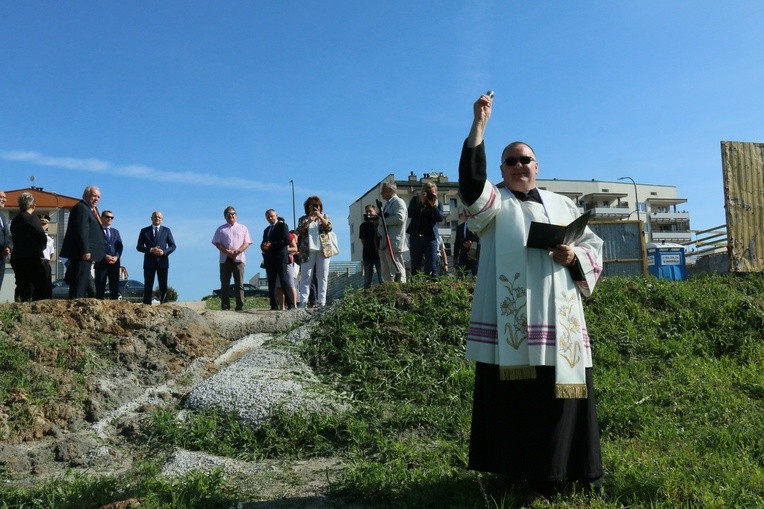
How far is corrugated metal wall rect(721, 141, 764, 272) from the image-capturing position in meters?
11.2

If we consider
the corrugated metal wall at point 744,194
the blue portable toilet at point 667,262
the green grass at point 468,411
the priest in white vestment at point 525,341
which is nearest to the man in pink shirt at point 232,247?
the green grass at point 468,411

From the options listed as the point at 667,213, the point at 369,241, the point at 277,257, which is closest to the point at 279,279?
the point at 277,257

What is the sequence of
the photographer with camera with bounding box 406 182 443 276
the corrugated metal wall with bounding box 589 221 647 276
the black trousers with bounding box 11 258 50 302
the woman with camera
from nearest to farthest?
the black trousers with bounding box 11 258 50 302 < the photographer with camera with bounding box 406 182 443 276 < the woman with camera < the corrugated metal wall with bounding box 589 221 647 276

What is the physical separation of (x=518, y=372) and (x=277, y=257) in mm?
8143

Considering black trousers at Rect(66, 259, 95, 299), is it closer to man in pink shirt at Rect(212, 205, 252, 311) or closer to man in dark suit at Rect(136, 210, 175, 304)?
man in dark suit at Rect(136, 210, 175, 304)

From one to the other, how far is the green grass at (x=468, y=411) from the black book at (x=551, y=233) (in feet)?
4.76

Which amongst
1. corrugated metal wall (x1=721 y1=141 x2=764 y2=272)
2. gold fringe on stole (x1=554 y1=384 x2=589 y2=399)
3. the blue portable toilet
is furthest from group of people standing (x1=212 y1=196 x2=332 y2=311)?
the blue portable toilet

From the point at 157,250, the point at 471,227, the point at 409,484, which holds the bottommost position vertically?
the point at 409,484

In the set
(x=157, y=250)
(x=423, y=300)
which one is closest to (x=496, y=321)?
(x=423, y=300)

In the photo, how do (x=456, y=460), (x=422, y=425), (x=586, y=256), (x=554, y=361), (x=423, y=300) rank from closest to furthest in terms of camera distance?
(x=554, y=361), (x=586, y=256), (x=456, y=460), (x=422, y=425), (x=423, y=300)

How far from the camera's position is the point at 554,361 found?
13.5 ft

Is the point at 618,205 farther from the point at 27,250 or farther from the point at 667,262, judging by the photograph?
the point at 27,250

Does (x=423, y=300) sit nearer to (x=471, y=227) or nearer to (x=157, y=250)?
(x=471, y=227)

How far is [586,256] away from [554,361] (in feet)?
2.27
